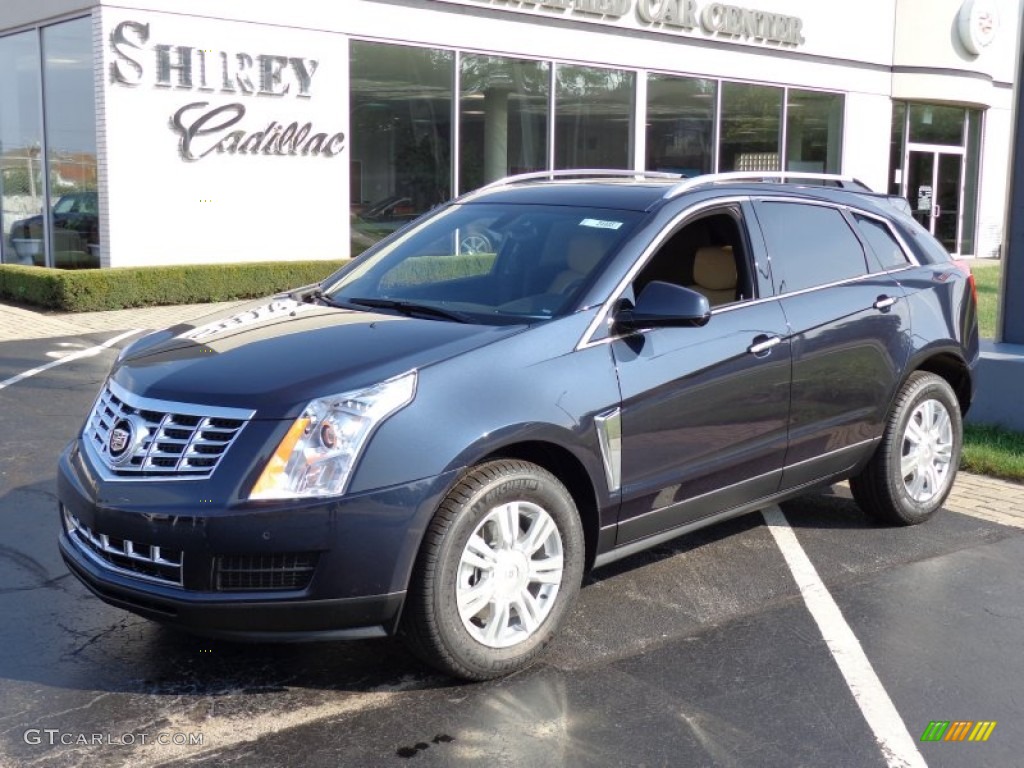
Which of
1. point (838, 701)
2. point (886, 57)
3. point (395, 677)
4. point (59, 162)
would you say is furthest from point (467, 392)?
point (886, 57)

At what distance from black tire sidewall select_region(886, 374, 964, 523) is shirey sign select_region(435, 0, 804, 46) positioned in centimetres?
1401

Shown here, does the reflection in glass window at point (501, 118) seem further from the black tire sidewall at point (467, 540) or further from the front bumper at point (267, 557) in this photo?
the front bumper at point (267, 557)

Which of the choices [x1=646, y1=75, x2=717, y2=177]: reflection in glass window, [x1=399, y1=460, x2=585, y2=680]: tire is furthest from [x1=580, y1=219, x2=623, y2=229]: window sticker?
[x1=646, y1=75, x2=717, y2=177]: reflection in glass window

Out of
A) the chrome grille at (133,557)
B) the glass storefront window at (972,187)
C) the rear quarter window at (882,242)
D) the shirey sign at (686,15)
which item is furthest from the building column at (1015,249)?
the glass storefront window at (972,187)

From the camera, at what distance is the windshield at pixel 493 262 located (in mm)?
4648

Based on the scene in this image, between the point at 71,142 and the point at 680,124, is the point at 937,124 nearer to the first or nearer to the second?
the point at 680,124

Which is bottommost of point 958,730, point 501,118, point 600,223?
point 958,730

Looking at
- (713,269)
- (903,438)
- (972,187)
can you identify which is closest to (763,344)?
(713,269)

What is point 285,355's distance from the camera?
4098mm

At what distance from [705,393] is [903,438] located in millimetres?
1700

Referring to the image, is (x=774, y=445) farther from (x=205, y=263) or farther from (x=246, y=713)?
(x=205, y=263)

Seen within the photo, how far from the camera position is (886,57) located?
86.0ft

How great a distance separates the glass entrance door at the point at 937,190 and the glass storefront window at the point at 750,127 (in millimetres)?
4742

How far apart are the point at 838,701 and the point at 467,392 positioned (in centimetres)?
165
